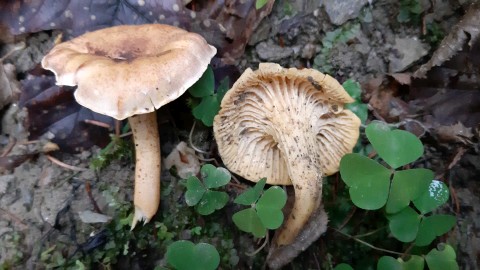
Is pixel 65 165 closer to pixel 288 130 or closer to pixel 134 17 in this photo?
pixel 134 17

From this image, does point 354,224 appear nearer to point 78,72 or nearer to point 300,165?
point 300,165

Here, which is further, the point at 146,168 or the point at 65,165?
the point at 65,165

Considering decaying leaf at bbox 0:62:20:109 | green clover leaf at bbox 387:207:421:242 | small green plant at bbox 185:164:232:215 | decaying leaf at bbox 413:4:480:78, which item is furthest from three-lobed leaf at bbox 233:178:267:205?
decaying leaf at bbox 0:62:20:109

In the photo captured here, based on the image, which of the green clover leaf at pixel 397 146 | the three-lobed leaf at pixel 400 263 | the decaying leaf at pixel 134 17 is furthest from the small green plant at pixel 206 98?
the three-lobed leaf at pixel 400 263

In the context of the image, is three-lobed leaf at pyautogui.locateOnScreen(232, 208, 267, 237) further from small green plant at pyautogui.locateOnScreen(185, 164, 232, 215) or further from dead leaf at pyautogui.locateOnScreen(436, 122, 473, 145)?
dead leaf at pyautogui.locateOnScreen(436, 122, 473, 145)

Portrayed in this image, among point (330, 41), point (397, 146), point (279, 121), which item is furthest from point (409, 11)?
point (279, 121)

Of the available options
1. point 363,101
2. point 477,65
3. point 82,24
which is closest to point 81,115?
point 82,24
